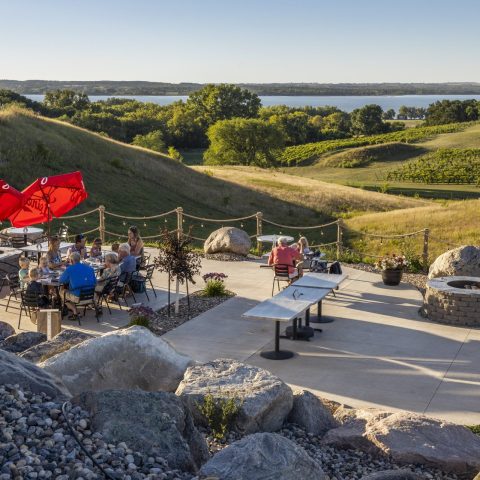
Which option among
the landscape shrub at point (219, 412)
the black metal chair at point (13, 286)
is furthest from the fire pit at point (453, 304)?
the black metal chair at point (13, 286)

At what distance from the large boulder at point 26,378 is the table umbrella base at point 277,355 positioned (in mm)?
4538

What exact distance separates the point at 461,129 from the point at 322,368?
383 feet

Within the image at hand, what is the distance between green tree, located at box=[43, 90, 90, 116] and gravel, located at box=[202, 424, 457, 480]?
306 ft

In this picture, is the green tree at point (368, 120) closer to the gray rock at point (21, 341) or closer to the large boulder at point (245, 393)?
the gray rock at point (21, 341)

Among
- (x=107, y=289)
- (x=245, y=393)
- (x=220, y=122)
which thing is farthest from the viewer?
(x=220, y=122)

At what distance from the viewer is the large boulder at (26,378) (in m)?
6.58

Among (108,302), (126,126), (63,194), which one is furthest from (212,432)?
(126,126)

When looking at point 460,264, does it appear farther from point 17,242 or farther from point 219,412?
point 17,242

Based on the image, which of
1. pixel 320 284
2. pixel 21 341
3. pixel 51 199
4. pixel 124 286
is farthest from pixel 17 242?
pixel 320 284

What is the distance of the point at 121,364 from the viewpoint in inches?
331

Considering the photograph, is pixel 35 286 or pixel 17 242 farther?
pixel 17 242

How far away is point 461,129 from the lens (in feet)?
391

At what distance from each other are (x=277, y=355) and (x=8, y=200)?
679 cm

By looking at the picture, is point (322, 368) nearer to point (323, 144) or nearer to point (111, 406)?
point (111, 406)
